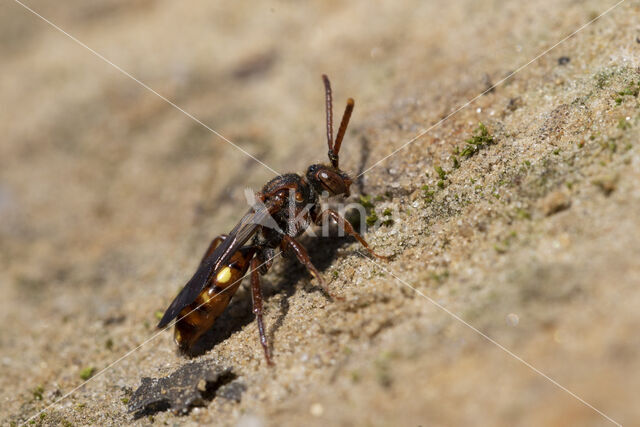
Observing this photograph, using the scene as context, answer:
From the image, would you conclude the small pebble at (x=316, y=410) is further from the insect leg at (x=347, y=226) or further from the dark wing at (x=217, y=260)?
the dark wing at (x=217, y=260)

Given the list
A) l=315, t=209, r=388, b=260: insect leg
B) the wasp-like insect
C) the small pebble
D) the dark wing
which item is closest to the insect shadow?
the wasp-like insect

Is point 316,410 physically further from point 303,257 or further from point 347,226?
point 347,226

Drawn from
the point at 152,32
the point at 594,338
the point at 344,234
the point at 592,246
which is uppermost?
the point at 152,32

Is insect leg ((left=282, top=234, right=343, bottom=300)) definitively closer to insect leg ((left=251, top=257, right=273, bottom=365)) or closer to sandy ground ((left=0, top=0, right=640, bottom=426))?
sandy ground ((left=0, top=0, right=640, bottom=426))

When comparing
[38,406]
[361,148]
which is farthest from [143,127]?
[38,406]

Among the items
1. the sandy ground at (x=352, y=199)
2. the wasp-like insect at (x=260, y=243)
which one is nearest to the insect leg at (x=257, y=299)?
the wasp-like insect at (x=260, y=243)

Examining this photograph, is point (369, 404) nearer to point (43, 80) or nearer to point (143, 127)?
point (143, 127)
